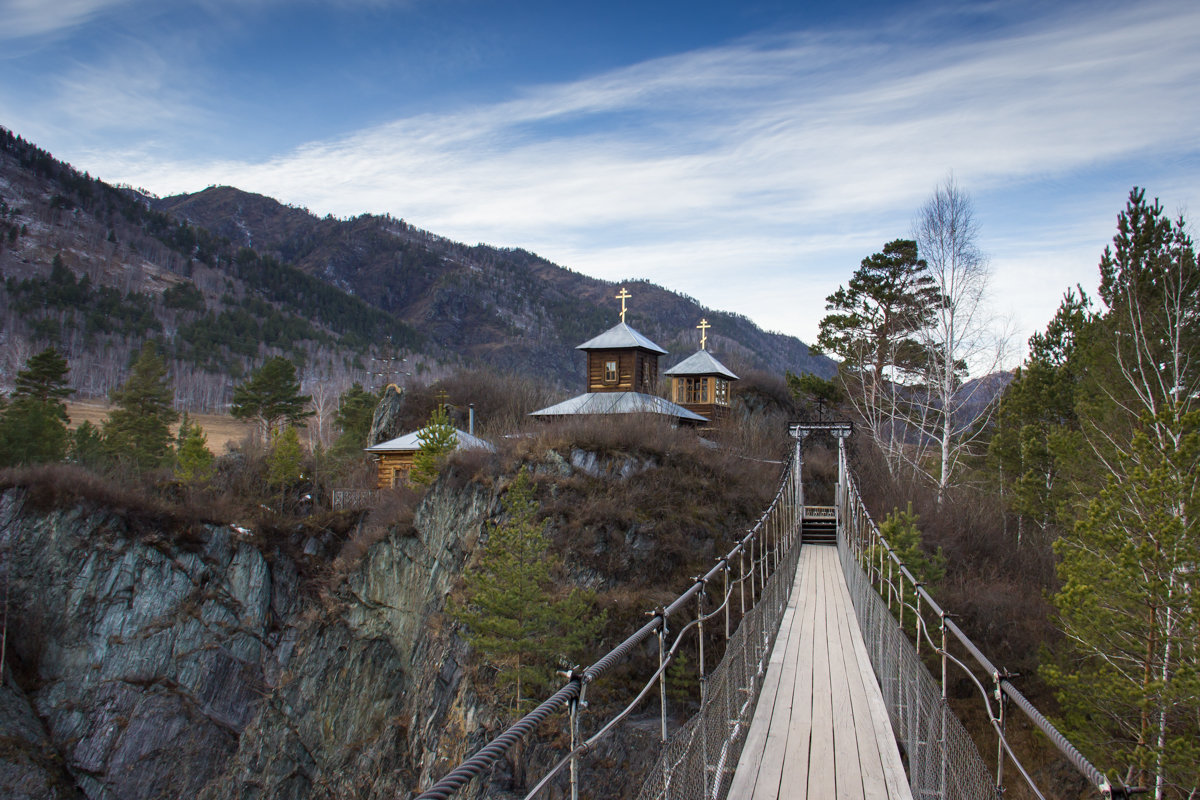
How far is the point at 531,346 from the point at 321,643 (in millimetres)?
127309

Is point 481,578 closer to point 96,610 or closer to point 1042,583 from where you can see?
point 1042,583

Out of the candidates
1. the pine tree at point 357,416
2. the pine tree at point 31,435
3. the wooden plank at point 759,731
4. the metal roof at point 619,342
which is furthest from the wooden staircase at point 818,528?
the pine tree at point 31,435

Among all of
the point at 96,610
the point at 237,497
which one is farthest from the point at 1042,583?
the point at 237,497

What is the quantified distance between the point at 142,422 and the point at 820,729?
4330 centimetres

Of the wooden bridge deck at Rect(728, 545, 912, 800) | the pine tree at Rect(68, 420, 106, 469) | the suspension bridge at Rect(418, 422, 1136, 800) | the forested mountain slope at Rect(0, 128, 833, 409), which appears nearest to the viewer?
the suspension bridge at Rect(418, 422, 1136, 800)

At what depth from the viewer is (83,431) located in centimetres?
3544

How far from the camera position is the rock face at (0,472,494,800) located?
20516mm

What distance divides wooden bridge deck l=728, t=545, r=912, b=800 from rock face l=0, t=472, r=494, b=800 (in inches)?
472

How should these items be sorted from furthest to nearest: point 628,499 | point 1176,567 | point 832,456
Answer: point 832,456
point 628,499
point 1176,567

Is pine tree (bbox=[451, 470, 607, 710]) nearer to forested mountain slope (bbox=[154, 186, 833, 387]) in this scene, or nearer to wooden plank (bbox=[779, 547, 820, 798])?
wooden plank (bbox=[779, 547, 820, 798])

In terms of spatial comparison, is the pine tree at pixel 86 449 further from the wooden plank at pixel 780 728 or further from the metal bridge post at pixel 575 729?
the metal bridge post at pixel 575 729

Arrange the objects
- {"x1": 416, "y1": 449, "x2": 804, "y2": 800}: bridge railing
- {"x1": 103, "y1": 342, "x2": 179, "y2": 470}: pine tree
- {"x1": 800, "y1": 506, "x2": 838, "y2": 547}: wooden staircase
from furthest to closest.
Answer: {"x1": 103, "y1": 342, "x2": 179, "y2": 470}: pine tree → {"x1": 800, "y1": 506, "x2": 838, "y2": 547}: wooden staircase → {"x1": 416, "y1": 449, "x2": 804, "y2": 800}: bridge railing

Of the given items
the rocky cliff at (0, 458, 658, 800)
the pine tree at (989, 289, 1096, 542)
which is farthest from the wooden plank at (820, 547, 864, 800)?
the pine tree at (989, 289, 1096, 542)

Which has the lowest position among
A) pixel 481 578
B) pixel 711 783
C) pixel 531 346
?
pixel 481 578
